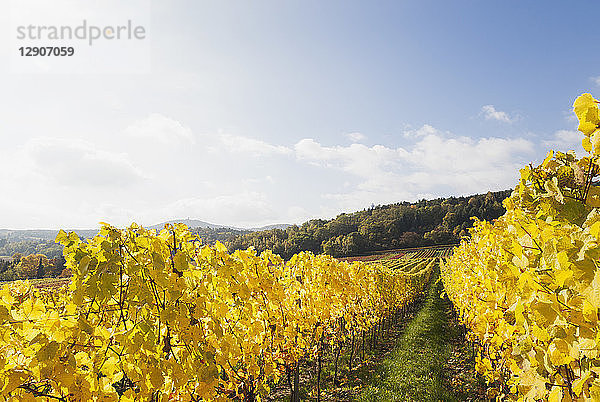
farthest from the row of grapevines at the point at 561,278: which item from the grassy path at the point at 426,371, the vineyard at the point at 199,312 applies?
the grassy path at the point at 426,371

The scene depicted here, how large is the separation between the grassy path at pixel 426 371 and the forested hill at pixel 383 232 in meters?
65.0

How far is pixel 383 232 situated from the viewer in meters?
96.4

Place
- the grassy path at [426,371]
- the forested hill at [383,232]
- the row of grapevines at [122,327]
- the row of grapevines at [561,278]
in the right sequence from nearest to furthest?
the row of grapevines at [561,278] → the row of grapevines at [122,327] → the grassy path at [426,371] → the forested hill at [383,232]

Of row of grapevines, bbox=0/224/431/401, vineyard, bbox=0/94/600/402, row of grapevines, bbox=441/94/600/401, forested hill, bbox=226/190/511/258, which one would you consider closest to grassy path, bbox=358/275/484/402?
vineyard, bbox=0/94/600/402

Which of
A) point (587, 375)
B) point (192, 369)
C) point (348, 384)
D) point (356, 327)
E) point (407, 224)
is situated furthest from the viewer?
point (407, 224)

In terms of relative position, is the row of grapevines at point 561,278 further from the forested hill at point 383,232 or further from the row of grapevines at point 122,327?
the forested hill at point 383,232

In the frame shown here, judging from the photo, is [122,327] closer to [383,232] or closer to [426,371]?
[426,371]

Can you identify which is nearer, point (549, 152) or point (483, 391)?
point (549, 152)

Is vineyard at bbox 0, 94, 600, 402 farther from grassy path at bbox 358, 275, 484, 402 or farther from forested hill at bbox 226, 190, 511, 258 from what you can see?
forested hill at bbox 226, 190, 511, 258

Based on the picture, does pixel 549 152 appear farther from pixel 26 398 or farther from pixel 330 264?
pixel 330 264

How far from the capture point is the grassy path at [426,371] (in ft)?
24.7

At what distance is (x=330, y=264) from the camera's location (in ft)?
24.8

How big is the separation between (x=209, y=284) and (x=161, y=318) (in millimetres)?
978

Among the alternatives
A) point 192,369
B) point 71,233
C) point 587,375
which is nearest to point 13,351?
point 71,233
